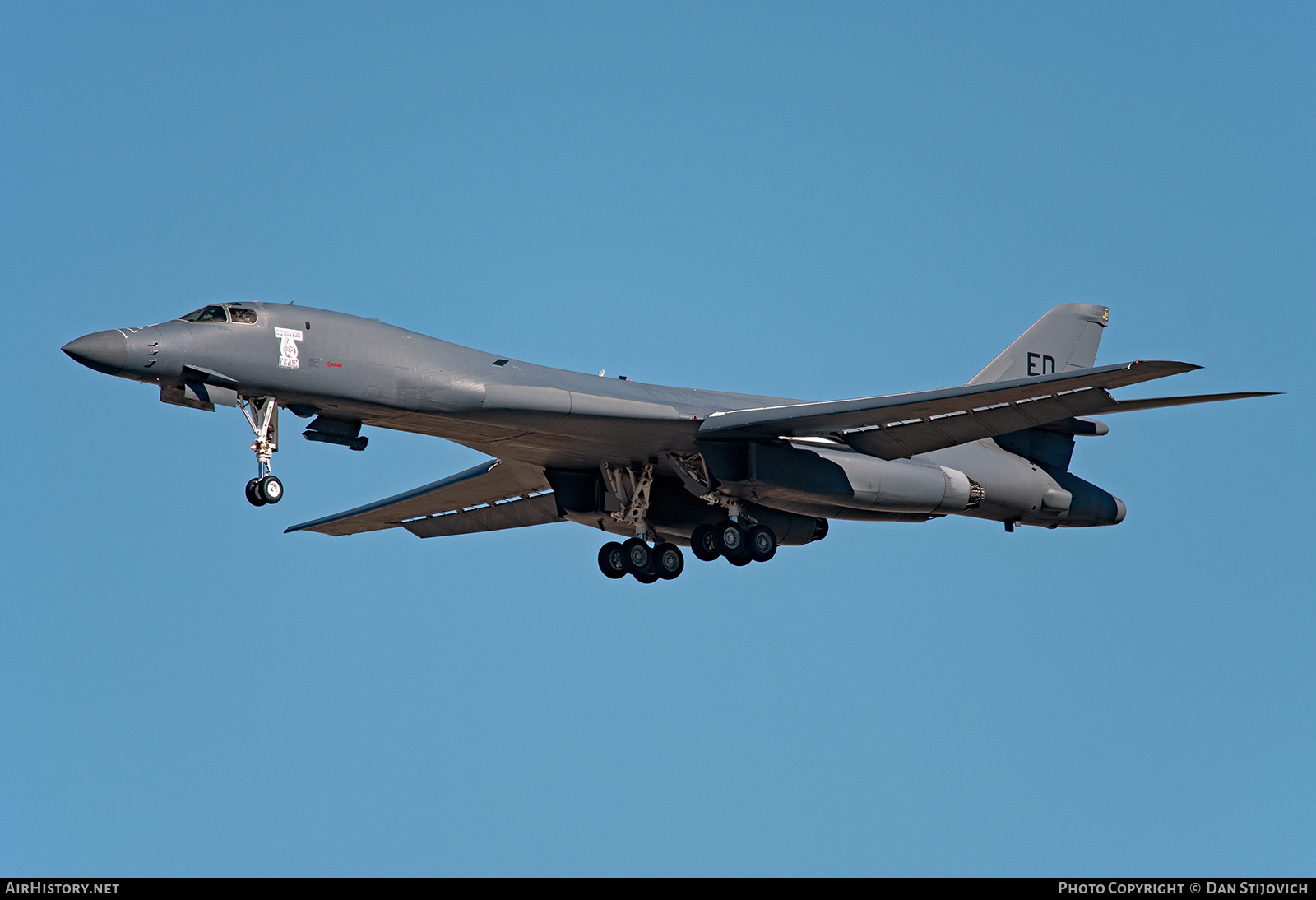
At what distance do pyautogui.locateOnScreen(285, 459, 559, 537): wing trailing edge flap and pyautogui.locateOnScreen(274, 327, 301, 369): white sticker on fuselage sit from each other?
6972mm

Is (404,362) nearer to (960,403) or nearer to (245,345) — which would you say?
(245,345)

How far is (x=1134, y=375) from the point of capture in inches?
920

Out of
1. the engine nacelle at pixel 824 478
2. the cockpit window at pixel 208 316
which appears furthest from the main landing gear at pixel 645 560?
the cockpit window at pixel 208 316

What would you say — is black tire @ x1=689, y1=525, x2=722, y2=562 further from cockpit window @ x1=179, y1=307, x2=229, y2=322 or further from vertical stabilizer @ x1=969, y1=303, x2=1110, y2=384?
cockpit window @ x1=179, y1=307, x2=229, y2=322

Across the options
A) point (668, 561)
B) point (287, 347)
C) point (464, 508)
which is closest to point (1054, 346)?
point (668, 561)

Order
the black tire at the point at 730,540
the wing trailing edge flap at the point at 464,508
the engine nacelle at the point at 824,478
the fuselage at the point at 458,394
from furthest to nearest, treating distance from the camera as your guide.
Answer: the wing trailing edge flap at the point at 464,508 < the black tire at the point at 730,540 < the engine nacelle at the point at 824,478 < the fuselage at the point at 458,394

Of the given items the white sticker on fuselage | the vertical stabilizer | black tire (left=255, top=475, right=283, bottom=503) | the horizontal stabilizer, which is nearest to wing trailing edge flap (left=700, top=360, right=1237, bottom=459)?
the horizontal stabilizer

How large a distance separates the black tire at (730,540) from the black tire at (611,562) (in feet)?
6.86

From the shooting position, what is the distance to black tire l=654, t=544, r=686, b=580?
28812mm

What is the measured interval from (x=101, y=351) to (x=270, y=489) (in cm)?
314

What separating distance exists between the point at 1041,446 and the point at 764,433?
7446 mm

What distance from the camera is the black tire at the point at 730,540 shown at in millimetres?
28062

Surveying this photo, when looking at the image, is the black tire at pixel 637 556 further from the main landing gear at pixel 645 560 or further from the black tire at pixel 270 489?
the black tire at pixel 270 489

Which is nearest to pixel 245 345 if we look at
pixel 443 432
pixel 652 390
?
pixel 443 432
